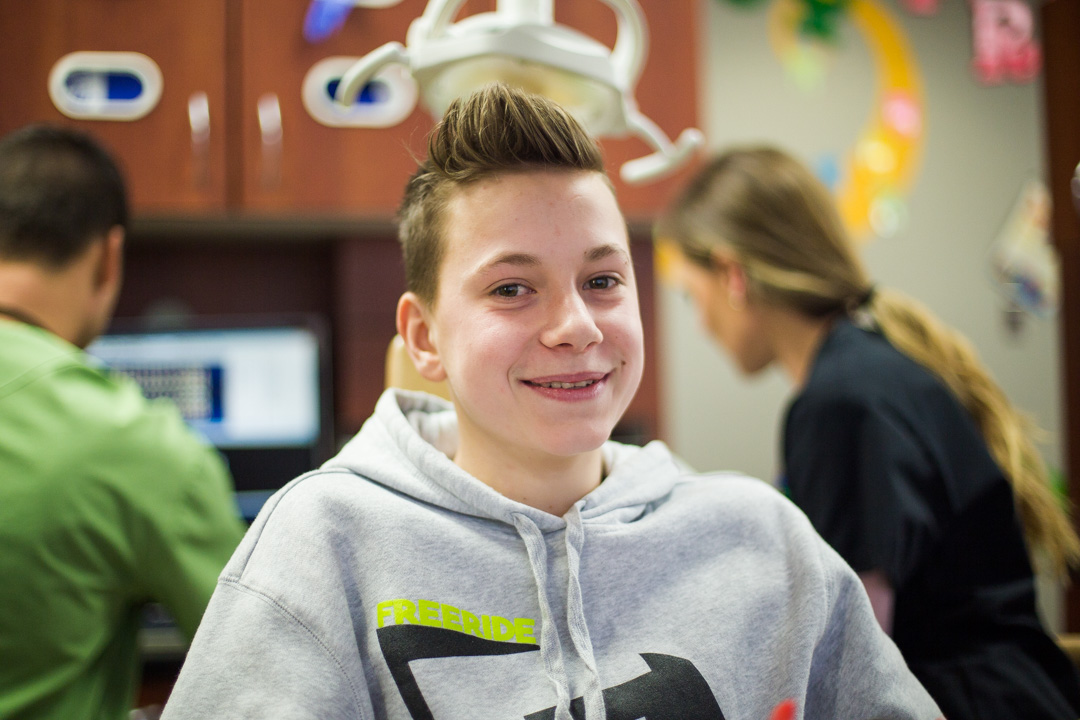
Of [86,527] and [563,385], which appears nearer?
[563,385]

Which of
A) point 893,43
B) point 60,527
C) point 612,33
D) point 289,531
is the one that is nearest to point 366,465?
point 289,531

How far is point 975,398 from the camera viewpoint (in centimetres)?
139

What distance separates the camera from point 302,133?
1743 mm

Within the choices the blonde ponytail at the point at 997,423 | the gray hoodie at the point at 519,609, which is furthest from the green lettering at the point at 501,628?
the blonde ponytail at the point at 997,423

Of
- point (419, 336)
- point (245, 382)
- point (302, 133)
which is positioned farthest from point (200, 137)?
point (419, 336)

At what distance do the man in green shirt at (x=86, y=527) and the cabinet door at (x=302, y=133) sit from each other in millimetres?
621

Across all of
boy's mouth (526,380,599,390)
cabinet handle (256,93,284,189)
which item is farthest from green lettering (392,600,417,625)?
cabinet handle (256,93,284,189)

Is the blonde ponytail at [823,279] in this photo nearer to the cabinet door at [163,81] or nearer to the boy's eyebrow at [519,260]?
the boy's eyebrow at [519,260]

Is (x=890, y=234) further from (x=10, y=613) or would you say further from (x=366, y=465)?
(x=10, y=613)

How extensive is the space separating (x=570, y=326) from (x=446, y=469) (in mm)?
185

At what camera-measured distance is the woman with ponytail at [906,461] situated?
46.0 inches

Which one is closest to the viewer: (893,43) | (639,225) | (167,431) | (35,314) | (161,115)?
(167,431)

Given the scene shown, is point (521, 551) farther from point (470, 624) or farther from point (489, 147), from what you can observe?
point (489, 147)

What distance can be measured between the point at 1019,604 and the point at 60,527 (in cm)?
130
